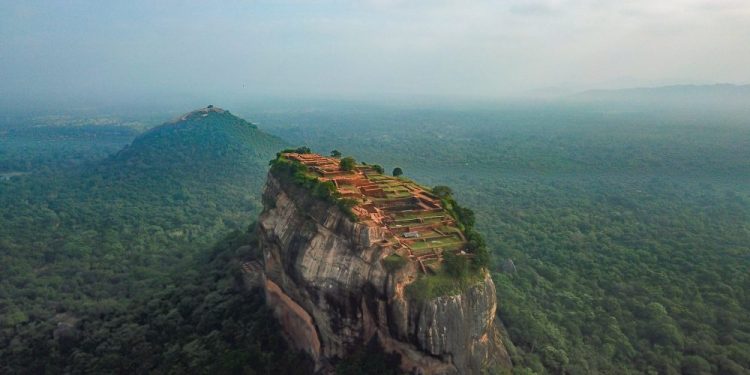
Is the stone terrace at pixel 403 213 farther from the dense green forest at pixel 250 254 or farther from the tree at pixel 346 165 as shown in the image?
Result: the dense green forest at pixel 250 254

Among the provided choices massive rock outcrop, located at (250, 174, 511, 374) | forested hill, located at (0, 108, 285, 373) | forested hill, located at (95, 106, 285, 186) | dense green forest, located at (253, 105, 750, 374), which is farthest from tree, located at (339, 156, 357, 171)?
forested hill, located at (95, 106, 285, 186)

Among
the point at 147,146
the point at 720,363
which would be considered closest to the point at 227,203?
the point at 147,146

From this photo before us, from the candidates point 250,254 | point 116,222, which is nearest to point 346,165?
point 250,254

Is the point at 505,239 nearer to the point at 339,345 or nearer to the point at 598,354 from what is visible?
the point at 598,354

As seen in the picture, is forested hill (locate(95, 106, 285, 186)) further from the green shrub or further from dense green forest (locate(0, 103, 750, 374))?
the green shrub

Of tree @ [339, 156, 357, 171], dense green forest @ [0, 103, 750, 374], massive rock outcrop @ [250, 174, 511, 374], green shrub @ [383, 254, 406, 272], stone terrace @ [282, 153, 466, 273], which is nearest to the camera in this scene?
massive rock outcrop @ [250, 174, 511, 374]

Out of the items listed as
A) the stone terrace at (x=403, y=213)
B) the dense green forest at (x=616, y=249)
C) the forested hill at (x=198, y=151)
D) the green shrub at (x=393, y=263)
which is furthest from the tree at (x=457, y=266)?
the forested hill at (x=198, y=151)

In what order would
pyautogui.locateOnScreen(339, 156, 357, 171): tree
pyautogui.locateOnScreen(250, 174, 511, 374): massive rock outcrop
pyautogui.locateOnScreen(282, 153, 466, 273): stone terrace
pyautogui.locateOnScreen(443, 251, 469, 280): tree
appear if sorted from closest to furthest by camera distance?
pyautogui.locateOnScreen(250, 174, 511, 374): massive rock outcrop → pyautogui.locateOnScreen(443, 251, 469, 280): tree → pyautogui.locateOnScreen(282, 153, 466, 273): stone terrace → pyautogui.locateOnScreen(339, 156, 357, 171): tree

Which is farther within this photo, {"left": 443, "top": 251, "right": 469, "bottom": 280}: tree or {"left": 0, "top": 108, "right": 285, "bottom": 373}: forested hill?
{"left": 0, "top": 108, "right": 285, "bottom": 373}: forested hill
